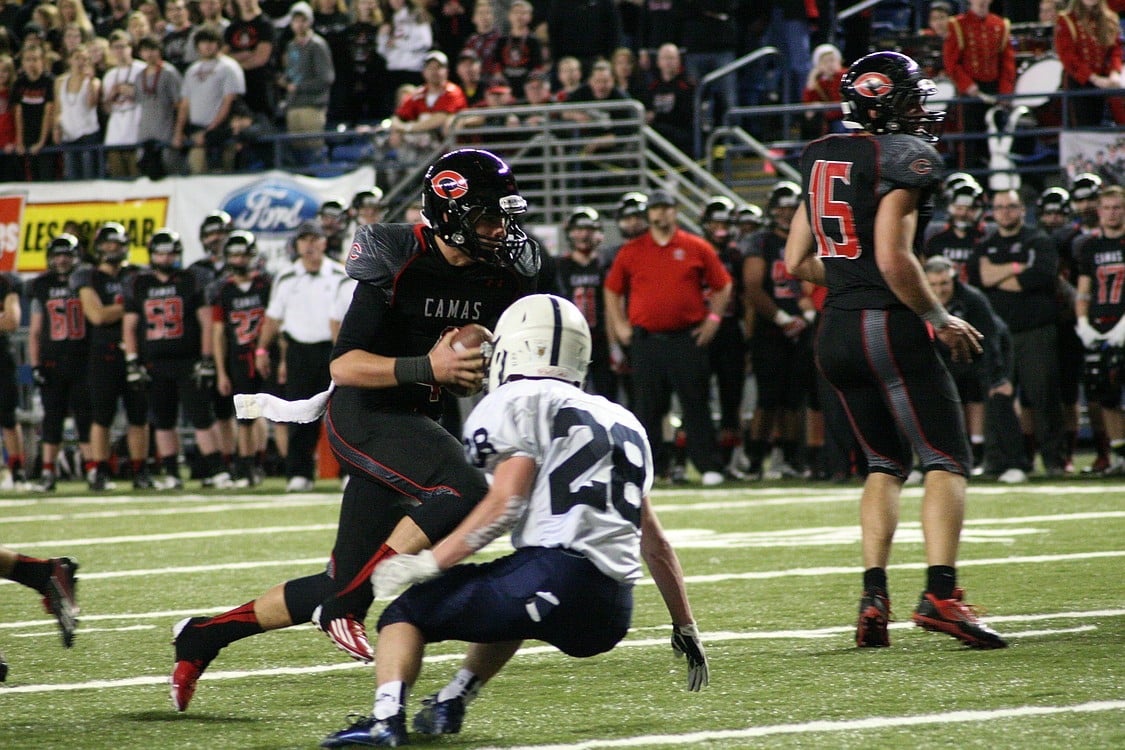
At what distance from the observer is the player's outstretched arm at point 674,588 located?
4145mm

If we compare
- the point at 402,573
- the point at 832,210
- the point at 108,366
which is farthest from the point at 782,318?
the point at 402,573

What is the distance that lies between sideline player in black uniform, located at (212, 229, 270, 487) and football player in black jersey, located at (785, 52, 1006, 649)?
300 inches

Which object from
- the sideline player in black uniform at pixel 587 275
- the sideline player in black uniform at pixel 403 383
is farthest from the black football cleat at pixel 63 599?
the sideline player in black uniform at pixel 587 275

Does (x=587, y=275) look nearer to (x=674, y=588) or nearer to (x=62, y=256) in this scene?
(x=62, y=256)

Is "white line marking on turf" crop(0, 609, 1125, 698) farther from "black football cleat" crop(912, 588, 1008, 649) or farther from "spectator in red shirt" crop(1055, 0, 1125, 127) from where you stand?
"spectator in red shirt" crop(1055, 0, 1125, 127)

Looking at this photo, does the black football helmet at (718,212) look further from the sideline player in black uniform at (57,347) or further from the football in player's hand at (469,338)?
the football in player's hand at (469,338)

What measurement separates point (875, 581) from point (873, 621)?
0.14 m

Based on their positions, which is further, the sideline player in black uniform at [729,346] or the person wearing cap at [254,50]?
the person wearing cap at [254,50]

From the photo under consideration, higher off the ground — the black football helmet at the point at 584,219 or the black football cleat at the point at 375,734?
the black football helmet at the point at 584,219

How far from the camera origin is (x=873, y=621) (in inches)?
199

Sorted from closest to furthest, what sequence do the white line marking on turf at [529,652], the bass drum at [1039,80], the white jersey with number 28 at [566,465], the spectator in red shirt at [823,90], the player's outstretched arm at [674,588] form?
the white jersey with number 28 at [566,465] < the player's outstretched arm at [674,588] < the white line marking on turf at [529,652] < the bass drum at [1039,80] < the spectator in red shirt at [823,90]

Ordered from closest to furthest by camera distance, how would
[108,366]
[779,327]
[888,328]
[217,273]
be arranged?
[888,328], [779,327], [108,366], [217,273]

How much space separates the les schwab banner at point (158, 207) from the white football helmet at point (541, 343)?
35.0 feet

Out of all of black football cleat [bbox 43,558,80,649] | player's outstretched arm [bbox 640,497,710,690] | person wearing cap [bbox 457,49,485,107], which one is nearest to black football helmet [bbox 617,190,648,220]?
person wearing cap [bbox 457,49,485,107]
